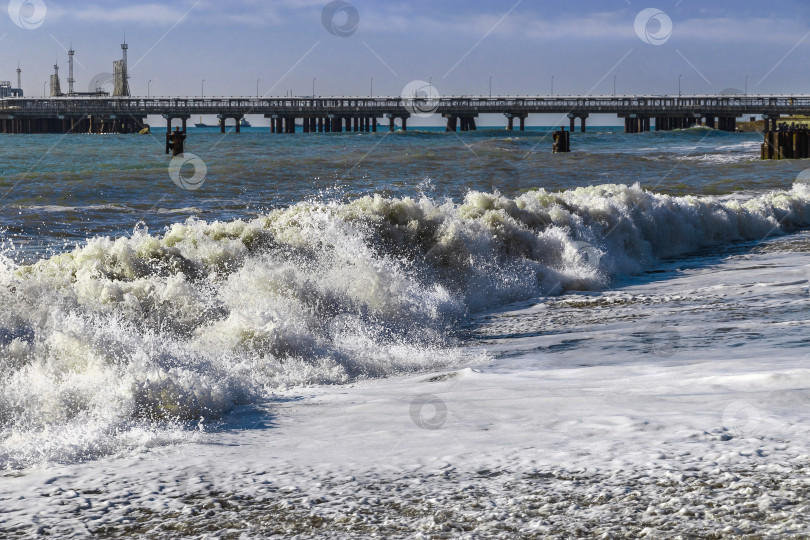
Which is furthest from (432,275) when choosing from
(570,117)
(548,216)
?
(570,117)

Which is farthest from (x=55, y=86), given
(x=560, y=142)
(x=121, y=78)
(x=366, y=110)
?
(x=560, y=142)

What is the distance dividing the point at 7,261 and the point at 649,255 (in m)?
9.28

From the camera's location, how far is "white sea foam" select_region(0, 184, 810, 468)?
516 cm

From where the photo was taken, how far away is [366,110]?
112 metres

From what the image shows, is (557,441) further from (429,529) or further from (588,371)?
(588,371)

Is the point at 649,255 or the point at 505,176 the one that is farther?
the point at 505,176

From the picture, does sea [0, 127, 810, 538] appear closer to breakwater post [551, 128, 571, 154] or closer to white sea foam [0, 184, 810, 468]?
white sea foam [0, 184, 810, 468]

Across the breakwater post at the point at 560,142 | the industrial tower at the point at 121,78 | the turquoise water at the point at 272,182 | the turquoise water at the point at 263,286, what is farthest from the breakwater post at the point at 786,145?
the industrial tower at the point at 121,78

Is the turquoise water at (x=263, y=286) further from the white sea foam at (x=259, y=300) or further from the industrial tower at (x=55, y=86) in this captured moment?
the industrial tower at (x=55, y=86)

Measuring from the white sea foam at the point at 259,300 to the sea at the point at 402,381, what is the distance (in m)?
0.03

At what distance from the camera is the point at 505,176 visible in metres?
30.0

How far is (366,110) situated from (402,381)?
354 feet

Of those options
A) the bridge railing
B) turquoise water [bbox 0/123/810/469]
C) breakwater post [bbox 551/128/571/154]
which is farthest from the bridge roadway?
turquoise water [bbox 0/123/810/469]

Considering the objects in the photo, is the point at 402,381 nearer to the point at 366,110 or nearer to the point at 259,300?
the point at 259,300
